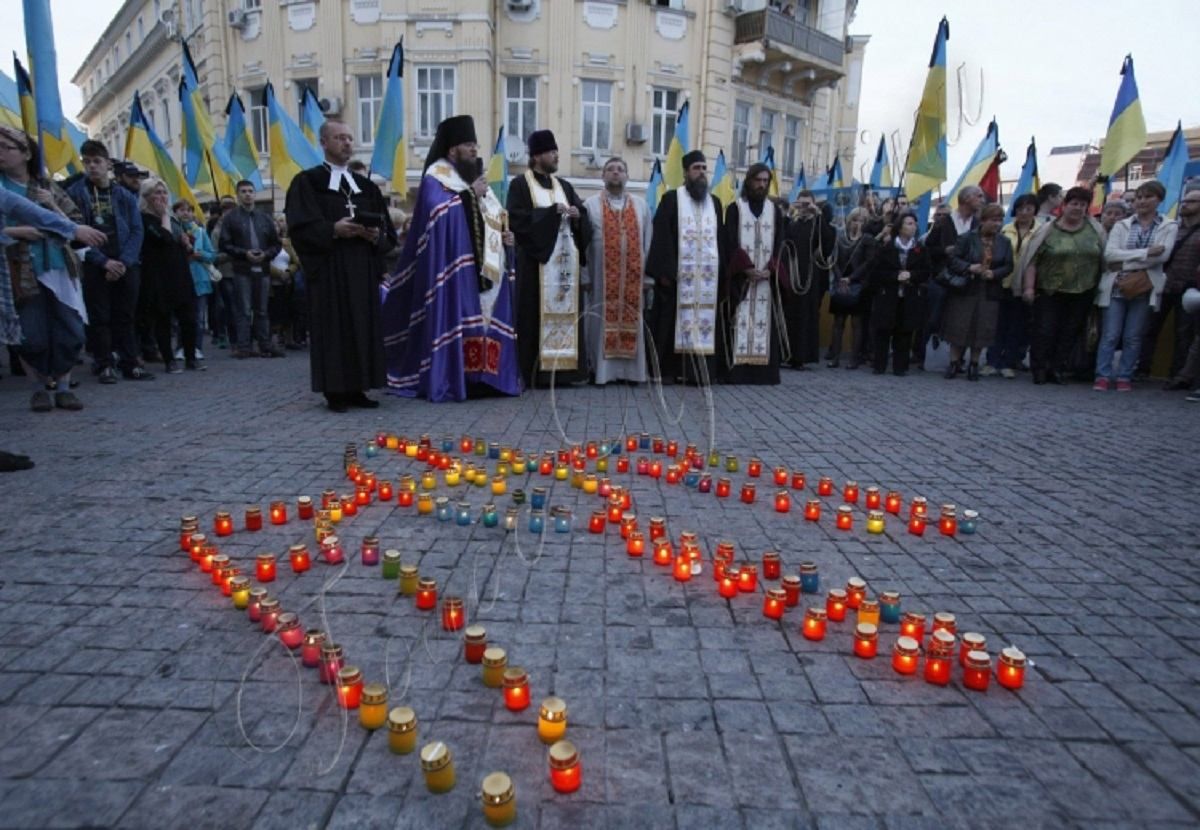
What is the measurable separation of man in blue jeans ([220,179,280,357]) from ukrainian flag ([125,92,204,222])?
1.20 metres

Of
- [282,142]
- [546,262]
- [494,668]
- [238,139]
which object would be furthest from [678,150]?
[494,668]

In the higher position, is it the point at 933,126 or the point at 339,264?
the point at 933,126

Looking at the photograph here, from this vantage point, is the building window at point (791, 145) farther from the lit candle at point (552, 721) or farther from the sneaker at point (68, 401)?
the lit candle at point (552, 721)

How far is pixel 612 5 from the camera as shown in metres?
23.4

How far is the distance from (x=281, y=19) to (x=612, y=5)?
1065cm

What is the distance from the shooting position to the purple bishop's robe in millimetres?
7516

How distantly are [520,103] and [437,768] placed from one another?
24.5 meters

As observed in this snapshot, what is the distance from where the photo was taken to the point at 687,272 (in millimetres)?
9172

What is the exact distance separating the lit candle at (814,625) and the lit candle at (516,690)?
1.12 meters

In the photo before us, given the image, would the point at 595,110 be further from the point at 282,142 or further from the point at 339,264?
the point at 339,264

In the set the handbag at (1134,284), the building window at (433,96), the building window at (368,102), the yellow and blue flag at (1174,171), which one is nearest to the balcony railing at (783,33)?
the building window at (433,96)

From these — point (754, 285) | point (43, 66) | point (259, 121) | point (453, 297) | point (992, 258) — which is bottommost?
point (453, 297)

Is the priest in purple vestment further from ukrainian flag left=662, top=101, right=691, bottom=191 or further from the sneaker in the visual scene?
ukrainian flag left=662, top=101, right=691, bottom=191

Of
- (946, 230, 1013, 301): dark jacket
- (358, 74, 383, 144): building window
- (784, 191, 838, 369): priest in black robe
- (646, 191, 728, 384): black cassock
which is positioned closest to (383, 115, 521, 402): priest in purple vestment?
(646, 191, 728, 384): black cassock
